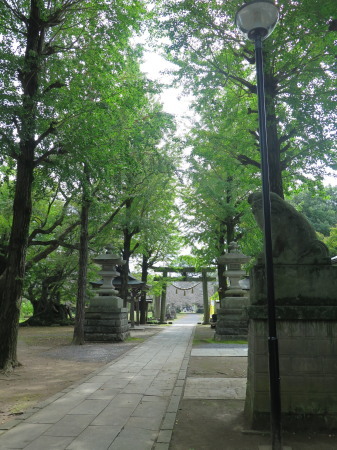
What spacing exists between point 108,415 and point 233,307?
11.4 meters

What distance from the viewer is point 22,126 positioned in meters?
8.52

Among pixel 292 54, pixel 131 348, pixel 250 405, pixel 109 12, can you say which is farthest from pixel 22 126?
pixel 131 348

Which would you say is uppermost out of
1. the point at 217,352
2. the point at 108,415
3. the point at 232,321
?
the point at 232,321

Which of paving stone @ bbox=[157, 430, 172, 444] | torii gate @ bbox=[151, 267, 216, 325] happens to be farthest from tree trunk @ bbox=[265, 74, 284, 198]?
torii gate @ bbox=[151, 267, 216, 325]

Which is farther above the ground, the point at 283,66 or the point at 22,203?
the point at 283,66

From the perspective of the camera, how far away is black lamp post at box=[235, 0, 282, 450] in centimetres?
350

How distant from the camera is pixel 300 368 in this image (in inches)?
173

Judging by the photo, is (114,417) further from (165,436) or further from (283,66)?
(283,66)

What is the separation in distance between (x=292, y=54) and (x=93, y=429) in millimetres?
9343

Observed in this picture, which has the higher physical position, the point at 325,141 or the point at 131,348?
the point at 325,141

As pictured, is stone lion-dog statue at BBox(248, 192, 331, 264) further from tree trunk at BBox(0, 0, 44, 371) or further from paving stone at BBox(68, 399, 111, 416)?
tree trunk at BBox(0, 0, 44, 371)

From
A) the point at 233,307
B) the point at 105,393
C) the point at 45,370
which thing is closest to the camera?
the point at 105,393

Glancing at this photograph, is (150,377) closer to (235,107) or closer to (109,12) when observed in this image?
(235,107)

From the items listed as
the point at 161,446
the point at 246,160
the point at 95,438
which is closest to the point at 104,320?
the point at 246,160
